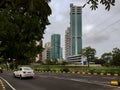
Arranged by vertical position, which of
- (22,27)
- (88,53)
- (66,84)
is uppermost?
(88,53)

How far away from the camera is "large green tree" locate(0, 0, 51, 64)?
9.01m

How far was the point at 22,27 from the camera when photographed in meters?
10.6

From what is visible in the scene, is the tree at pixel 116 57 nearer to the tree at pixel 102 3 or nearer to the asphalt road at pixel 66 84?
the asphalt road at pixel 66 84

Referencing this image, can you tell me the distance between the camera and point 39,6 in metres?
8.57

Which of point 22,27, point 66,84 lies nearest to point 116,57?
point 66,84

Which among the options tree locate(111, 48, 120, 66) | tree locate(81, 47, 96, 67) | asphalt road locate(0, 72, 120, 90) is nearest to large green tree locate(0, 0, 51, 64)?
asphalt road locate(0, 72, 120, 90)

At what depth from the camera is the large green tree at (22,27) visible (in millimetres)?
9008

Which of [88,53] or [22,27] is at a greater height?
[88,53]

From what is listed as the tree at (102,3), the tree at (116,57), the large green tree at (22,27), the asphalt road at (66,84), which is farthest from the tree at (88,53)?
the tree at (102,3)

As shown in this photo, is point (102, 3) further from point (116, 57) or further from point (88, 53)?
point (88, 53)

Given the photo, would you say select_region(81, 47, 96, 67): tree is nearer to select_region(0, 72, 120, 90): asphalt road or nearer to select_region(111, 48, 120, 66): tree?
select_region(111, 48, 120, 66): tree

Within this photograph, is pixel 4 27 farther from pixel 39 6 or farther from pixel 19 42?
pixel 39 6

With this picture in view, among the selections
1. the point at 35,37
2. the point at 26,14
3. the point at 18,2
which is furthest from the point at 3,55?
the point at 18,2

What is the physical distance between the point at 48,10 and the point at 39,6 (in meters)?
0.71
